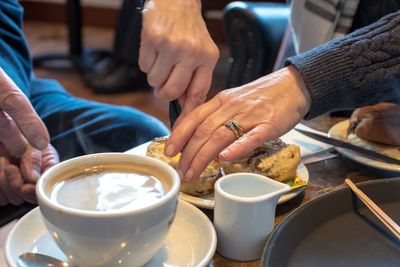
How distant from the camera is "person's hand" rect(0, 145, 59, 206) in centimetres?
77

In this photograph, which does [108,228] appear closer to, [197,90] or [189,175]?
[189,175]

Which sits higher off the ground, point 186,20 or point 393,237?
point 186,20

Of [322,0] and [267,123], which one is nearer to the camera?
[267,123]

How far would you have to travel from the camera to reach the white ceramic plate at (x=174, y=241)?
1.64 ft

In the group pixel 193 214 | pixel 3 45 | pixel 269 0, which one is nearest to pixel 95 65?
pixel 269 0

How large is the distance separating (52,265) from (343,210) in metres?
0.34

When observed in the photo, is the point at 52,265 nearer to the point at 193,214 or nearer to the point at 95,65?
the point at 193,214

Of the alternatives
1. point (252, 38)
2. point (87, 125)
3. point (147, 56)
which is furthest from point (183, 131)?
point (252, 38)

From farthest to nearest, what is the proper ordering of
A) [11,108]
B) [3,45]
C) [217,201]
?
1. [3,45]
2. [11,108]
3. [217,201]

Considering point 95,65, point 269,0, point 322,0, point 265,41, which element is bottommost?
point 95,65

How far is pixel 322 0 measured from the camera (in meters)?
1.08

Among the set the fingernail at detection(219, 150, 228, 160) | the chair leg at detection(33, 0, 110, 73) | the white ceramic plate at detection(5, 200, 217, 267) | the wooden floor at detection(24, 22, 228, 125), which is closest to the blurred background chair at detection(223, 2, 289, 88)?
the wooden floor at detection(24, 22, 228, 125)

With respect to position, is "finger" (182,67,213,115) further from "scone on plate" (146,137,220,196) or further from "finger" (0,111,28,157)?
"finger" (0,111,28,157)

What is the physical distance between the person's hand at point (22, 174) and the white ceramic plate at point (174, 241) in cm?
24
